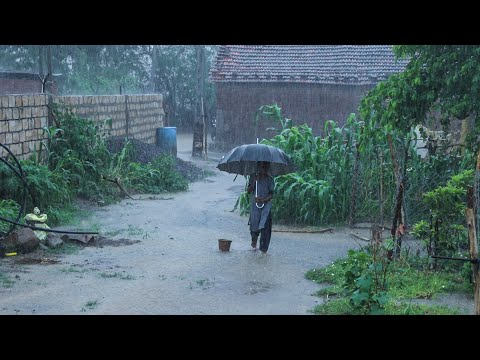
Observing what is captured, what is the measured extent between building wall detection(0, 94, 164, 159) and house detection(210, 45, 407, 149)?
3102 mm

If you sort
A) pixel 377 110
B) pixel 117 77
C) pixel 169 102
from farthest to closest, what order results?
pixel 169 102 → pixel 117 77 → pixel 377 110

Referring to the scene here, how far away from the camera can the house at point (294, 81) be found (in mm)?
23672

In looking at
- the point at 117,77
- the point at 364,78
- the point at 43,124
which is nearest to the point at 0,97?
the point at 43,124

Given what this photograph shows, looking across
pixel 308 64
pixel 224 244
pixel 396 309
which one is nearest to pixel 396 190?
pixel 224 244

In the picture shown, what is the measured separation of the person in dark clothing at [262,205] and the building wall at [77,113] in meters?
4.73

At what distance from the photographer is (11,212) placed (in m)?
11.0

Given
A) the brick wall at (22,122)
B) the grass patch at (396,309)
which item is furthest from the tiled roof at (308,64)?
the grass patch at (396,309)

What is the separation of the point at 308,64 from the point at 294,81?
114 cm

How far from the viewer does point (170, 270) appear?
31.1ft

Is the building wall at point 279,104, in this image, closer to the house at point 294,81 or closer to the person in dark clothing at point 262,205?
the house at point 294,81

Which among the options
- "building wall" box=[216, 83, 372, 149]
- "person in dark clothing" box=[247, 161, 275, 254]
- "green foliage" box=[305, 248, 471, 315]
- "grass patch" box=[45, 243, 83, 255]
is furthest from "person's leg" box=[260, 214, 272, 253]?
"building wall" box=[216, 83, 372, 149]

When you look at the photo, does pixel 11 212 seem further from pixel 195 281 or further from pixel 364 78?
pixel 364 78

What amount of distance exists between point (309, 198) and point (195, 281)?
14.4 ft
